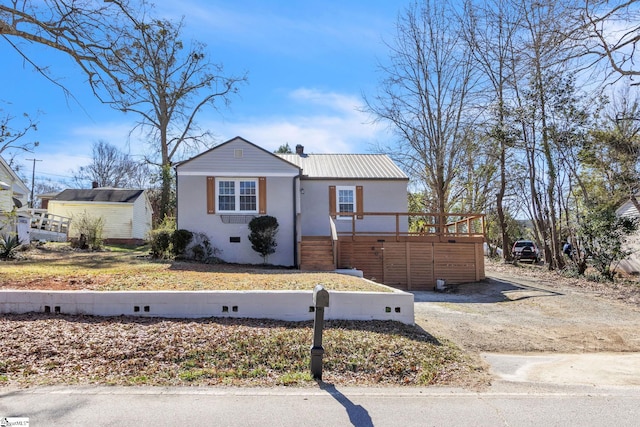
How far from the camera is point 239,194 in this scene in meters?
16.3

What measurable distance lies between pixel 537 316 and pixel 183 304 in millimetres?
7825

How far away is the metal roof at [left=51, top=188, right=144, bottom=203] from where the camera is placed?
27.1 m

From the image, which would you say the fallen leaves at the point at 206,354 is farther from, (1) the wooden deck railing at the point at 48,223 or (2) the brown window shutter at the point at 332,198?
(1) the wooden deck railing at the point at 48,223

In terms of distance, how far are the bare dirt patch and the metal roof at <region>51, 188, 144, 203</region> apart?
21306 millimetres

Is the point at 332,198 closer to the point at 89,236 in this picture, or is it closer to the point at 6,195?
the point at 89,236

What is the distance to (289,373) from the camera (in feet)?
16.8

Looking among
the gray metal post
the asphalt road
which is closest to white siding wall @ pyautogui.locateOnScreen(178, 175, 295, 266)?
the gray metal post

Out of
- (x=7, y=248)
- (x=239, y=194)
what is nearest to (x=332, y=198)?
(x=239, y=194)

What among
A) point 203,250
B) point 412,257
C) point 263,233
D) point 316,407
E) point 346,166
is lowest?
point 316,407

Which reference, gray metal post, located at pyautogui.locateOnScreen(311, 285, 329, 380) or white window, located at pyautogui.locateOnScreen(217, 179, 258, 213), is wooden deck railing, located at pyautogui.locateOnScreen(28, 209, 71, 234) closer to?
white window, located at pyautogui.locateOnScreen(217, 179, 258, 213)

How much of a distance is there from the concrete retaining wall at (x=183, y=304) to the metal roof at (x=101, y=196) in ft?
70.7

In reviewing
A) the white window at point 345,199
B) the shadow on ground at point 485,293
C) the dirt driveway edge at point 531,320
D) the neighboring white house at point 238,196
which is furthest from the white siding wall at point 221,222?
the dirt driveway edge at point 531,320

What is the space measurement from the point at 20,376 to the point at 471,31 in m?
21.5

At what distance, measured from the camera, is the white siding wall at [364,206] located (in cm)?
1756
